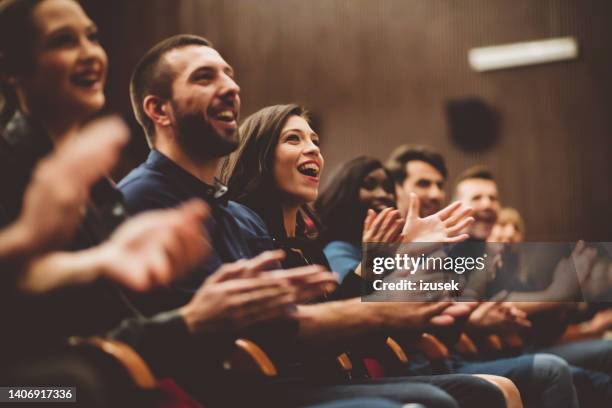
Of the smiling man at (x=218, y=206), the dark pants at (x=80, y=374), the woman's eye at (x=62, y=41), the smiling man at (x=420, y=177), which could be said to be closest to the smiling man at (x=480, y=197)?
the smiling man at (x=420, y=177)

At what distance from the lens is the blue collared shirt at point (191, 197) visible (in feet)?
4.84

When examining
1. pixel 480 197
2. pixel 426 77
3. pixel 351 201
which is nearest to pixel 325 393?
pixel 351 201

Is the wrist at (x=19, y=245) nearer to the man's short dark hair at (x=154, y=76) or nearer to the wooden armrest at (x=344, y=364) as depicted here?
the man's short dark hair at (x=154, y=76)

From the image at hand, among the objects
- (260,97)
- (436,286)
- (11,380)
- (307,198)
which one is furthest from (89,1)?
(11,380)

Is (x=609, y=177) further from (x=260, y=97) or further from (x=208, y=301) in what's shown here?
(x=208, y=301)

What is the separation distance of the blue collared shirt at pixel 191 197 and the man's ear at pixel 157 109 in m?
0.08

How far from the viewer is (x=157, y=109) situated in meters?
1.68

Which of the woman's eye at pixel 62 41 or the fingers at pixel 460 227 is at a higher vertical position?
the woman's eye at pixel 62 41

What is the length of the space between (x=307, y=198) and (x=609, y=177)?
3.72 m

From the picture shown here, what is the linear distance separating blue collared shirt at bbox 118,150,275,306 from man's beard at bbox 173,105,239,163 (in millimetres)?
60

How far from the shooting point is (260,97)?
569cm

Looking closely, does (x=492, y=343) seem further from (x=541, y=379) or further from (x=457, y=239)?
(x=457, y=239)

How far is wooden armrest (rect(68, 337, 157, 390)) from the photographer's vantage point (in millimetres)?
1053

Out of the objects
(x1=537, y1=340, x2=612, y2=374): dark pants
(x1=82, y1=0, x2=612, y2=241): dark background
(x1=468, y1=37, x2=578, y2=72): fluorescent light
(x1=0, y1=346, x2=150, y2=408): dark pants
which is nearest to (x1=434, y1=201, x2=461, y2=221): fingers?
(x1=0, y1=346, x2=150, y2=408): dark pants
